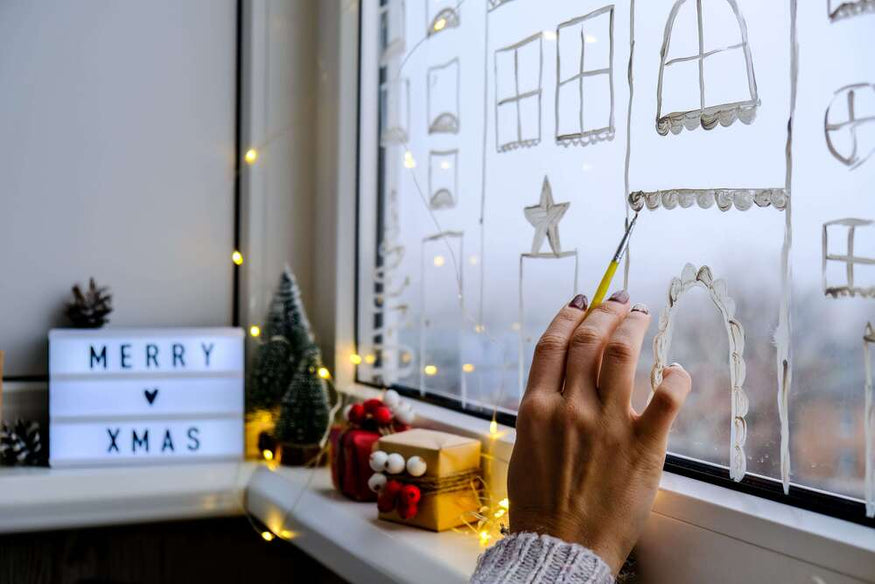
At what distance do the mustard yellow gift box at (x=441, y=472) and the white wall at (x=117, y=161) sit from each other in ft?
2.11

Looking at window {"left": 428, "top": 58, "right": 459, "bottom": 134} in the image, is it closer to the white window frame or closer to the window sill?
the white window frame

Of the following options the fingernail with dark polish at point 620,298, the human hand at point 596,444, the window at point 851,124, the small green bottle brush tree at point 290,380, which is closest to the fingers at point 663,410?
the human hand at point 596,444

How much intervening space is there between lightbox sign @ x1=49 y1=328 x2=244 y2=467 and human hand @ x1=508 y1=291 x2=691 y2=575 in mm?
782

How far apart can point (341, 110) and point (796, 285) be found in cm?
96

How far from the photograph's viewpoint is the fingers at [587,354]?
726mm

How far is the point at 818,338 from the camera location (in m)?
0.71

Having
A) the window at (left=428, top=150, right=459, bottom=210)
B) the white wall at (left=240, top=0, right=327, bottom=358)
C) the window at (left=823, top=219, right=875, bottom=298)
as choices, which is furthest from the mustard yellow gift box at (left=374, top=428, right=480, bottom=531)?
the white wall at (left=240, top=0, right=327, bottom=358)

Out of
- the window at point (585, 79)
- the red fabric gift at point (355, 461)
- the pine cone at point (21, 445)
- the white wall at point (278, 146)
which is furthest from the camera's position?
the white wall at point (278, 146)

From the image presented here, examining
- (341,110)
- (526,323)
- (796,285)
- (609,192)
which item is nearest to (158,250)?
(341,110)

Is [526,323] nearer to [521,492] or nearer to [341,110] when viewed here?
[521,492]

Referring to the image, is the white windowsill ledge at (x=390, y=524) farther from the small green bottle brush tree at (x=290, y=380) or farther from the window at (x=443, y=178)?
the window at (x=443, y=178)

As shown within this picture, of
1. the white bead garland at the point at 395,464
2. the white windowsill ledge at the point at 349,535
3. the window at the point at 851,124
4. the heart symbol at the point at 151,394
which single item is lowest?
the white windowsill ledge at the point at 349,535

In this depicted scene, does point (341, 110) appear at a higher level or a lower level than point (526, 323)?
higher

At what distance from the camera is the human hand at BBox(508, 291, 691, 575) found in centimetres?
70
